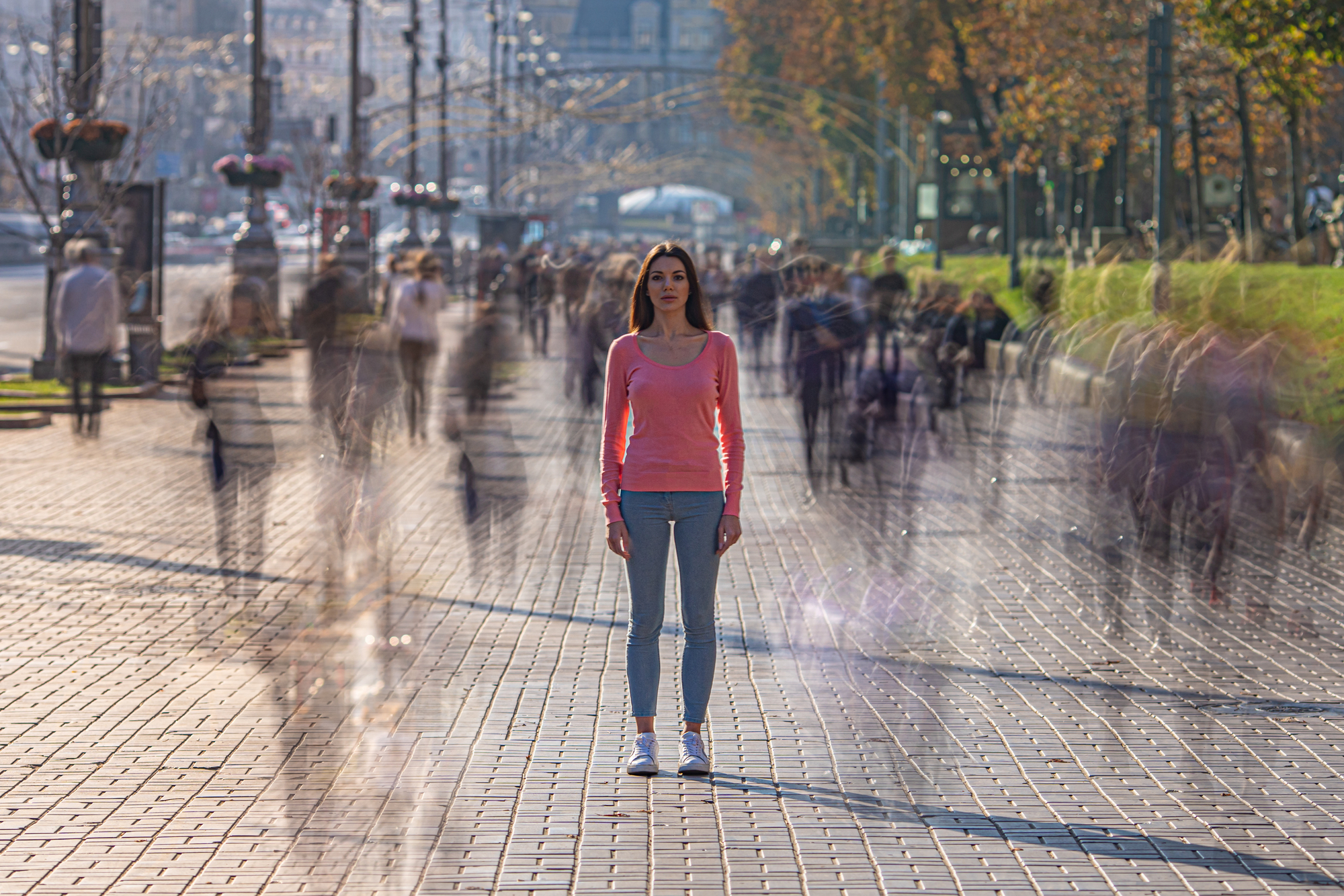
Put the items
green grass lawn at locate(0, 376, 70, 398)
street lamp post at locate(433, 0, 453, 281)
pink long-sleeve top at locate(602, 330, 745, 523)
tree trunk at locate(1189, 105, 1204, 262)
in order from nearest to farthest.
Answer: pink long-sleeve top at locate(602, 330, 745, 523) → green grass lawn at locate(0, 376, 70, 398) → tree trunk at locate(1189, 105, 1204, 262) → street lamp post at locate(433, 0, 453, 281)

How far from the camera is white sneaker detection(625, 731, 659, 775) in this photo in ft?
20.2

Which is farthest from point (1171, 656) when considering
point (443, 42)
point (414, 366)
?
point (443, 42)

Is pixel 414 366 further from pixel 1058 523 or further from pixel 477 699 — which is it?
pixel 477 699

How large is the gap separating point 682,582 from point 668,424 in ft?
1.77

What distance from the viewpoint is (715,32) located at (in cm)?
18162

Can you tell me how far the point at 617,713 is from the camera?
23.3ft

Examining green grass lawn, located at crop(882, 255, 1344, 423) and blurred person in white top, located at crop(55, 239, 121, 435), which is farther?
blurred person in white top, located at crop(55, 239, 121, 435)

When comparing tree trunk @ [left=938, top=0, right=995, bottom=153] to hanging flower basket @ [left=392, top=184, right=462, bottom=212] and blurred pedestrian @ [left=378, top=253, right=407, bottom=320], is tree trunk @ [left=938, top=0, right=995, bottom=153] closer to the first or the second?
hanging flower basket @ [left=392, top=184, right=462, bottom=212]

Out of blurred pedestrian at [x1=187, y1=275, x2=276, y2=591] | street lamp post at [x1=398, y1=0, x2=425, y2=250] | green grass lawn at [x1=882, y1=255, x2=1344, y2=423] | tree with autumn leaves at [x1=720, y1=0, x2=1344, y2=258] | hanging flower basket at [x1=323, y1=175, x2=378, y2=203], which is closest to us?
blurred pedestrian at [x1=187, y1=275, x2=276, y2=591]

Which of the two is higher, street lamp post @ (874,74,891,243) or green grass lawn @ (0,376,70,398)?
street lamp post @ (874,74,891,243)

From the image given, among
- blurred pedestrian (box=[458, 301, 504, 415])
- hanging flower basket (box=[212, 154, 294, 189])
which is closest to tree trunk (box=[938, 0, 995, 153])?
hanging flower basket (box=[212, 154, 294, 189])

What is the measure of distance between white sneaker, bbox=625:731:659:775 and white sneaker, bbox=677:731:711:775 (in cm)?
9

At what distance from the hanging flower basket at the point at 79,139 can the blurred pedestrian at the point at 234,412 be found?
940 centimetres

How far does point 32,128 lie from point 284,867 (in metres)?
18.0
